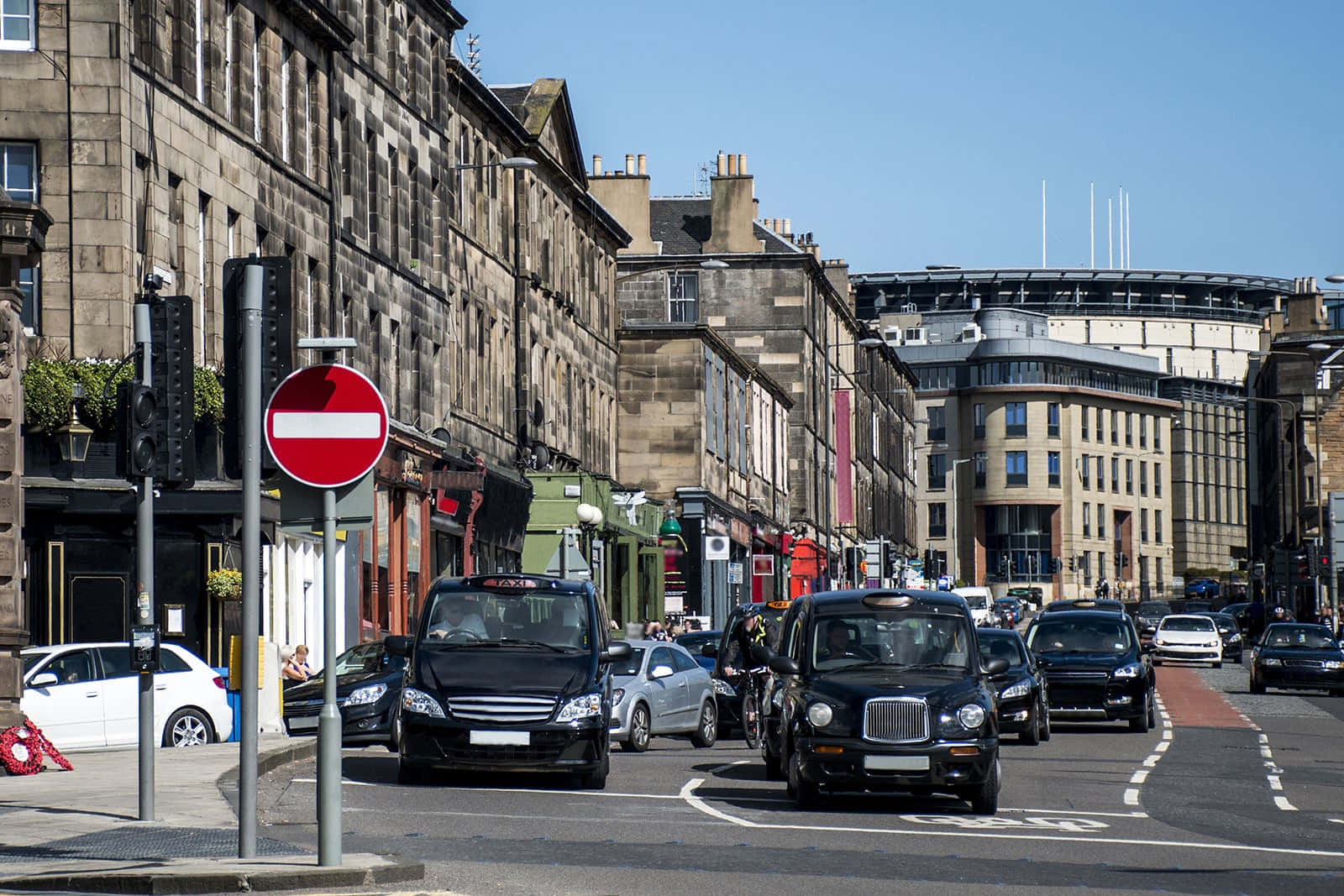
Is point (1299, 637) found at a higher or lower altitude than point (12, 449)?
lower

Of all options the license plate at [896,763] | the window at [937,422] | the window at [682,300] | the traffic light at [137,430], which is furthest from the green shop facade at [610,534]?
the window at [937,422]

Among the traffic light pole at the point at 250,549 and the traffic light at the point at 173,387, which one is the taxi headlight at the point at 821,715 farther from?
the traffic light pole at the point at 250,549

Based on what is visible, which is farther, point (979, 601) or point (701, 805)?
point (979, 601)

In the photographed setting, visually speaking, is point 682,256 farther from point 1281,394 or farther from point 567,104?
point 1281,394

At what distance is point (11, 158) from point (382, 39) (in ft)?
47.1

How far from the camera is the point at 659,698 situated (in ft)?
89.1

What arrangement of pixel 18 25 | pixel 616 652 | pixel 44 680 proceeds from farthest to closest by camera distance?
pixel 18 25
pixel 44 680
pixel 616 652

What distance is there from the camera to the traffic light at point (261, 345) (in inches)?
525

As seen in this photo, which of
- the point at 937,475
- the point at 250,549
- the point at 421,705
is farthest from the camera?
the point at 937,475

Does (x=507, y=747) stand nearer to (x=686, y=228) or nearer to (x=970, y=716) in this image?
(x=970, y=716)

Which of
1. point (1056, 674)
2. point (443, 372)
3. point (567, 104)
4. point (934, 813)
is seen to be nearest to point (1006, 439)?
point (567, 104)

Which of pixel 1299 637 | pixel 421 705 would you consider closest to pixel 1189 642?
pixel 1299 637

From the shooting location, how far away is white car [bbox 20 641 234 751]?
25.3 meters

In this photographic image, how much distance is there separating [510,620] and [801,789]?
368cm
